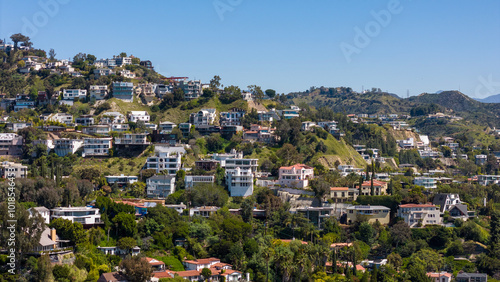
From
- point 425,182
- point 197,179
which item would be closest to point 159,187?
point 197,179

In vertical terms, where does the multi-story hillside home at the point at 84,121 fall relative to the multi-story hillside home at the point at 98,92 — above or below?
below

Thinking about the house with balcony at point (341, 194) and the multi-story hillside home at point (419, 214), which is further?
the house with balcony at point (341, 194)

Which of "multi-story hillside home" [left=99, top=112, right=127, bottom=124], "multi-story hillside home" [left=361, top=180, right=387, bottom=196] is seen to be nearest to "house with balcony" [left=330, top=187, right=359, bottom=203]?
"multi-story hillside home" [left=361, top=180, right=387, bottom=196]

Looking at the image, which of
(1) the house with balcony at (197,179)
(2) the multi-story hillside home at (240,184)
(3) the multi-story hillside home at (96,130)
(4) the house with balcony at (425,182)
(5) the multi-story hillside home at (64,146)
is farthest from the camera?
(3) the multi-story hillside home at (96,130)

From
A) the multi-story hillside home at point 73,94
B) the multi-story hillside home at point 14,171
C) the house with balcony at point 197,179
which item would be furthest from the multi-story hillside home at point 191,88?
the multi-story hillside home at point 14,171

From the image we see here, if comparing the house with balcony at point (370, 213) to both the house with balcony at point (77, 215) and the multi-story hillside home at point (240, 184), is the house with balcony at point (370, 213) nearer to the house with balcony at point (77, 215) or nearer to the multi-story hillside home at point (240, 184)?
the multi-story hillside home at point (240, 184)
